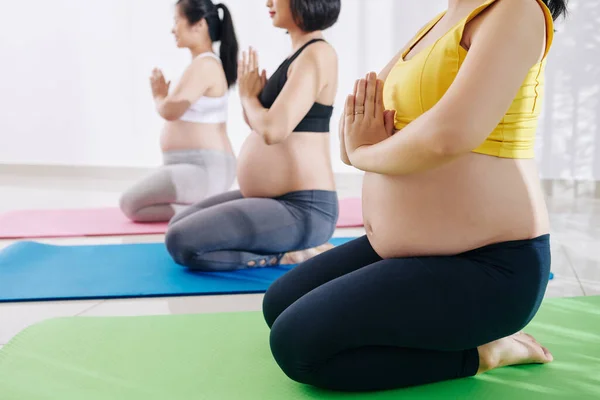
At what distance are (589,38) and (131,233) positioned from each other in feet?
10.3

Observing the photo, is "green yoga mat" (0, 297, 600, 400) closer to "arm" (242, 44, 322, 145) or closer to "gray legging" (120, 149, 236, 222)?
"arm" (242, 44, 322, 145)

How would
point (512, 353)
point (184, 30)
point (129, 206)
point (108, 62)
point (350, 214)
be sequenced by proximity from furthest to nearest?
point (108, 62) → point (350, 214) → point (129, 206) → point (184, 30) → point (512, 353)

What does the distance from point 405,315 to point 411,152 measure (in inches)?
12.9

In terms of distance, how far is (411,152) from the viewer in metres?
1.33

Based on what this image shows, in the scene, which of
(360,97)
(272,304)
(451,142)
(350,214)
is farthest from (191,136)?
(451,142)

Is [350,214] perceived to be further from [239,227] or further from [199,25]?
[239,227]

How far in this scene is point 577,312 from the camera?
205 cm

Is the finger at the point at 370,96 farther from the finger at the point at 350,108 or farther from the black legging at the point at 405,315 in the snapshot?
the black legging at the point at 405,315

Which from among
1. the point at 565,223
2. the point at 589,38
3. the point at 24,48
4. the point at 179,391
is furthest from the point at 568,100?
the point at 24,48

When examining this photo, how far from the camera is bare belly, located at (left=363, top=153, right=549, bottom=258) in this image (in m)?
1.41

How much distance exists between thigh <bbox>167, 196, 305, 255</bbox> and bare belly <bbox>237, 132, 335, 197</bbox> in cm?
6

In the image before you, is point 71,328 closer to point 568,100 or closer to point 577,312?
point 577,312

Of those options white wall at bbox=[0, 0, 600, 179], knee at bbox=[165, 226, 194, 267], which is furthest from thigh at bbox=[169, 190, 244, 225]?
white wall at bbox=[0, 0, 600, 179]

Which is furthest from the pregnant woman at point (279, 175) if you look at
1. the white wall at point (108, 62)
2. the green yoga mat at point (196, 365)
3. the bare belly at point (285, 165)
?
the white wall at point (108, 62)
